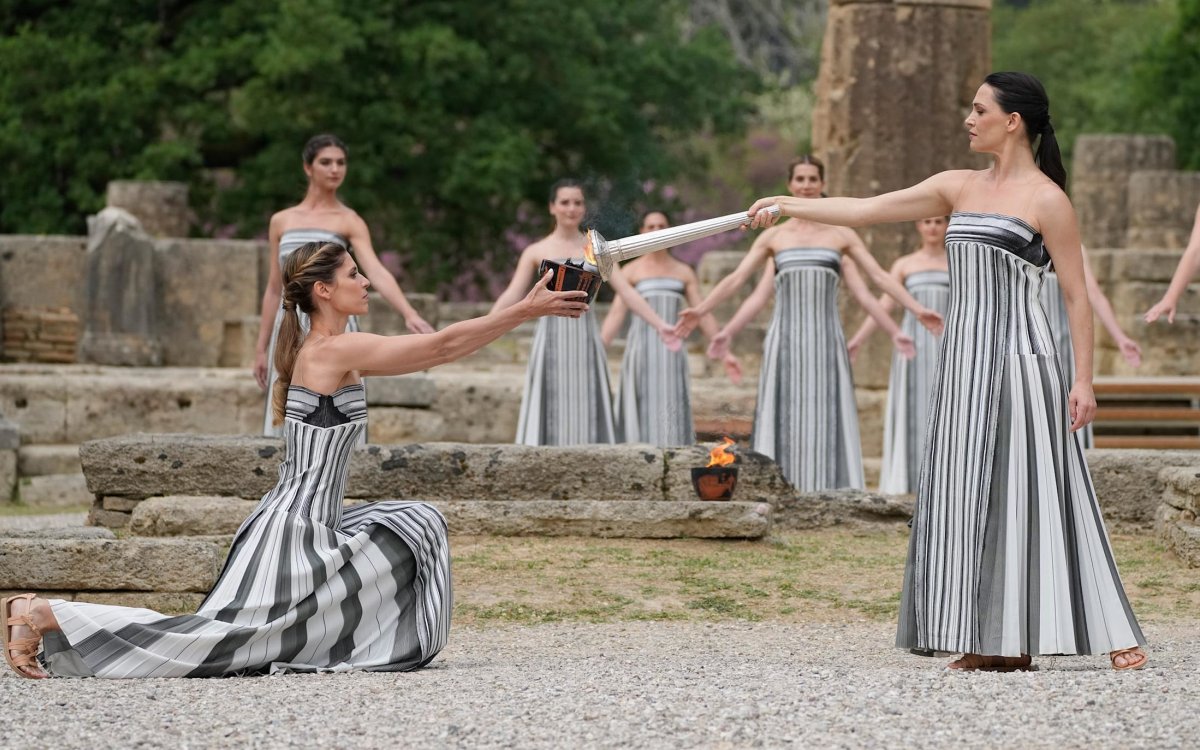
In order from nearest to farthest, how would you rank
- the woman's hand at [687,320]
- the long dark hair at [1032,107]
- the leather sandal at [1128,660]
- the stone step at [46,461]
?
the leather sandal at [1128,660] < the long dark hair at [1032,107] < the woman's hand at [687,320] < the stone step at [46,461]

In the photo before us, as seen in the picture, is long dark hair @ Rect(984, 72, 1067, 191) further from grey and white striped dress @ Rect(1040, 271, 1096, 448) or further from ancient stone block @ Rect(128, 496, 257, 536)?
grey and white striped dress @ Rect(1040, 271, 1096, 448)

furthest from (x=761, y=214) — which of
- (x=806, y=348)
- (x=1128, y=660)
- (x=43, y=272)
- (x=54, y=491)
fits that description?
(x=43, y=272)

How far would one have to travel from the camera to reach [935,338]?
11344mm

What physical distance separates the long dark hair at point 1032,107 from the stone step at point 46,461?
877 cm

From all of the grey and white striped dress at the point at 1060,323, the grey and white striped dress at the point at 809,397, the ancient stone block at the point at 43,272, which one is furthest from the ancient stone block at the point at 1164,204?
the ancient stone block at the point at 43,272

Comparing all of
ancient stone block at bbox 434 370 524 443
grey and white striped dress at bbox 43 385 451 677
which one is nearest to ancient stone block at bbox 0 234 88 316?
ancient stone block at bbox 434 370 524 443

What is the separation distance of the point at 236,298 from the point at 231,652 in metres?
10.8

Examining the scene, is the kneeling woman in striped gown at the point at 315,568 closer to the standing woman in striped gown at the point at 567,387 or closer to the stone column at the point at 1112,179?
the standing woman in striped gown at the point at 567,387

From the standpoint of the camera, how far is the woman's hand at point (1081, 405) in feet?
18.9

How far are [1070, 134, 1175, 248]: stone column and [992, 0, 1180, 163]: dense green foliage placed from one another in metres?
6.36

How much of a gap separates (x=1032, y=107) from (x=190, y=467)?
15.6 feet

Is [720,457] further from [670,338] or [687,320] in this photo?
[670,338]

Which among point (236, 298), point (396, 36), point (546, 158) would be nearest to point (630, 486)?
point (236, 298)

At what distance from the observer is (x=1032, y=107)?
5.83 meters
